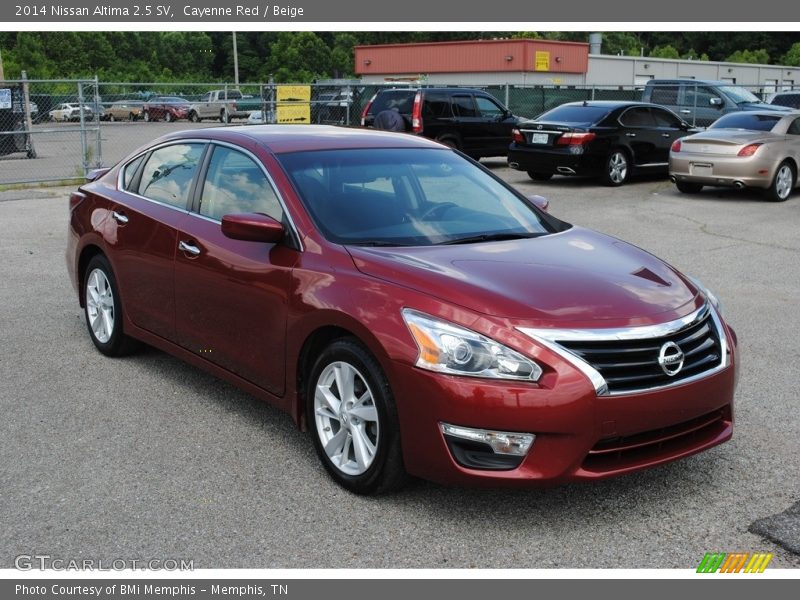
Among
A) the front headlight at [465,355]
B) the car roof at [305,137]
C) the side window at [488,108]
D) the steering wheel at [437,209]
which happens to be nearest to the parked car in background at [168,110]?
the side window at [488,108]

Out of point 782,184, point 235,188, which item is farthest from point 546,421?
point 782,184

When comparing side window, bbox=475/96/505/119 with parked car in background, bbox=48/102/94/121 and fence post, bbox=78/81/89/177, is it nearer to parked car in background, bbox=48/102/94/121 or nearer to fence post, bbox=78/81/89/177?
fence post, bbox=78/81/89/177

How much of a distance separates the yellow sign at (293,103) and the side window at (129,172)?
16515 mm

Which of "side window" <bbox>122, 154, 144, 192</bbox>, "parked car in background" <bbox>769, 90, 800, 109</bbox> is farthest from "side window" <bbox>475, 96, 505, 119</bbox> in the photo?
"side window" <bbox>122, 154, 144, 192</bbox>

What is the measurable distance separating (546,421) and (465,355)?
0.41 meters

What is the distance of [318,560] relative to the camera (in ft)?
12.0

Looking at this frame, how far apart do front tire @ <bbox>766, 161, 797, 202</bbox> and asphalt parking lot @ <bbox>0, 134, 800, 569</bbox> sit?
9.18 m

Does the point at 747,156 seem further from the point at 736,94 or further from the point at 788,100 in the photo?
the point at 788,100

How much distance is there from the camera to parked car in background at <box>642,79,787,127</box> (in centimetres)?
2423

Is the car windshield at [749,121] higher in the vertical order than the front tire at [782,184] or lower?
higher

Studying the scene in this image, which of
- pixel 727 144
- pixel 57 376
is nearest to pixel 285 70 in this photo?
pixel 727 144

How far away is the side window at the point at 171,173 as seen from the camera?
5648mm

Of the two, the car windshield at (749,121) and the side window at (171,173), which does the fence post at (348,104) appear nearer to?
the car windshield at (749,121)

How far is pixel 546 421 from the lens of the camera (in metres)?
3.72
